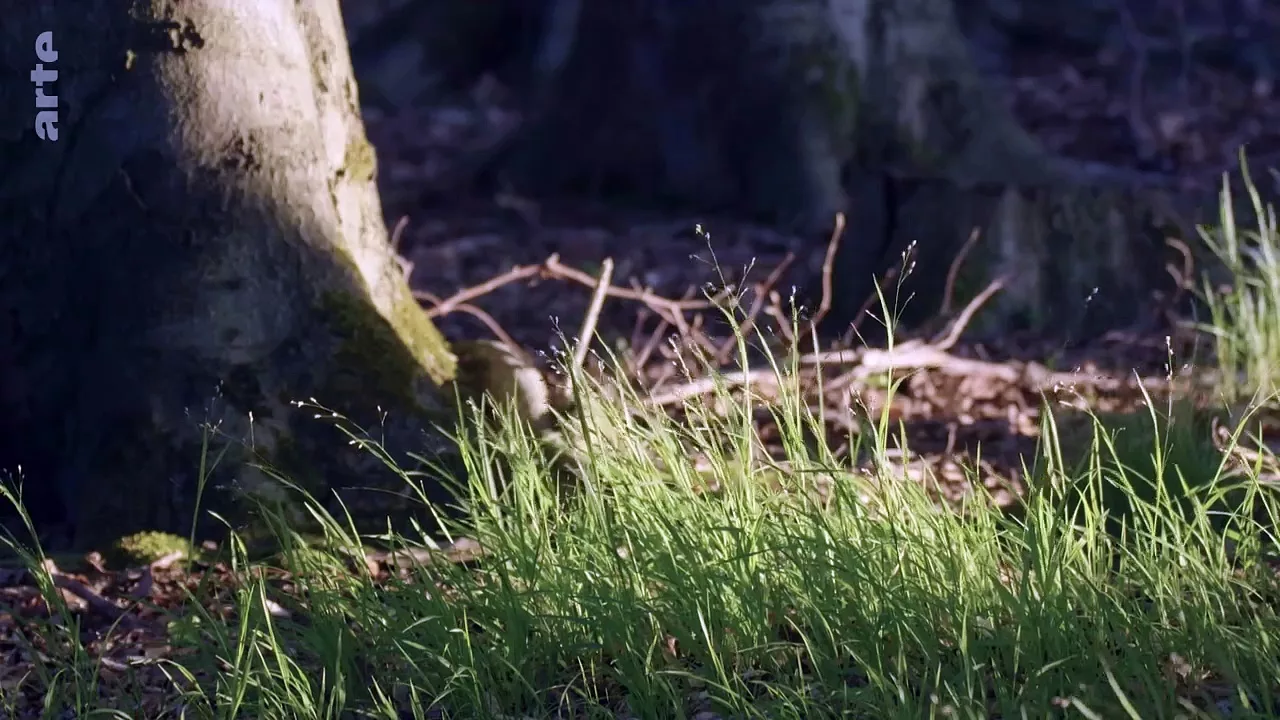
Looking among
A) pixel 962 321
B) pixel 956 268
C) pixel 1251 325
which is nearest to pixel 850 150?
pixel 956 268

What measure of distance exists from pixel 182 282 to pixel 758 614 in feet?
5.86

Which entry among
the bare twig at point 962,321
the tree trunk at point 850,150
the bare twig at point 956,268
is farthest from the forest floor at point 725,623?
the tree trunk at point 850,150

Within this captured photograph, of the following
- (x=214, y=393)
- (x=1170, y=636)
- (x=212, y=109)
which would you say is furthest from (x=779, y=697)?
(x=212, y=109)

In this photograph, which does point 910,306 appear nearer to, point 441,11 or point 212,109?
point 212,109

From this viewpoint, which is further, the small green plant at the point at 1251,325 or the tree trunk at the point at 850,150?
the tree trunk at the point at 850,150

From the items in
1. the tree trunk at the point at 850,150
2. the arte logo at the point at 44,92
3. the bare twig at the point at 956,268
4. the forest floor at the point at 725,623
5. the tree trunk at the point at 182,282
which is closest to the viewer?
the forest floor at the point at 725,623

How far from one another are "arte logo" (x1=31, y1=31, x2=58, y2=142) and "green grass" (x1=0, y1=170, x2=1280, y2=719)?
1.57 m

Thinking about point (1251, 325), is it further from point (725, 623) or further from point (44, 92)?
point (44, 92)

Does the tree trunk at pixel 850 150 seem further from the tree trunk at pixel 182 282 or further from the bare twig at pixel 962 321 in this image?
the tree trunk at pixel 182 282

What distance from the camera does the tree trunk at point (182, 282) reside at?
3.71 metres

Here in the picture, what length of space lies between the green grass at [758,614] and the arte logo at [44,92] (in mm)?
1574

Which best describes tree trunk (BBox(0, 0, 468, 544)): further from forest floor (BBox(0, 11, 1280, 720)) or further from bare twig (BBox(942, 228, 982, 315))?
bare twig (BBox(942, 228, 982, 315))

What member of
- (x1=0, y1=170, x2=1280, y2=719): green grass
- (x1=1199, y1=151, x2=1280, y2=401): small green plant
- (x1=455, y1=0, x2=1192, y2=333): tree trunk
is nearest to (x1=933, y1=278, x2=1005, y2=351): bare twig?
(x1=455, y1=0, x2=1192, y2=333): tree trunk

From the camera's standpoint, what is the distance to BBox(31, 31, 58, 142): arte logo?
387 centimetres
